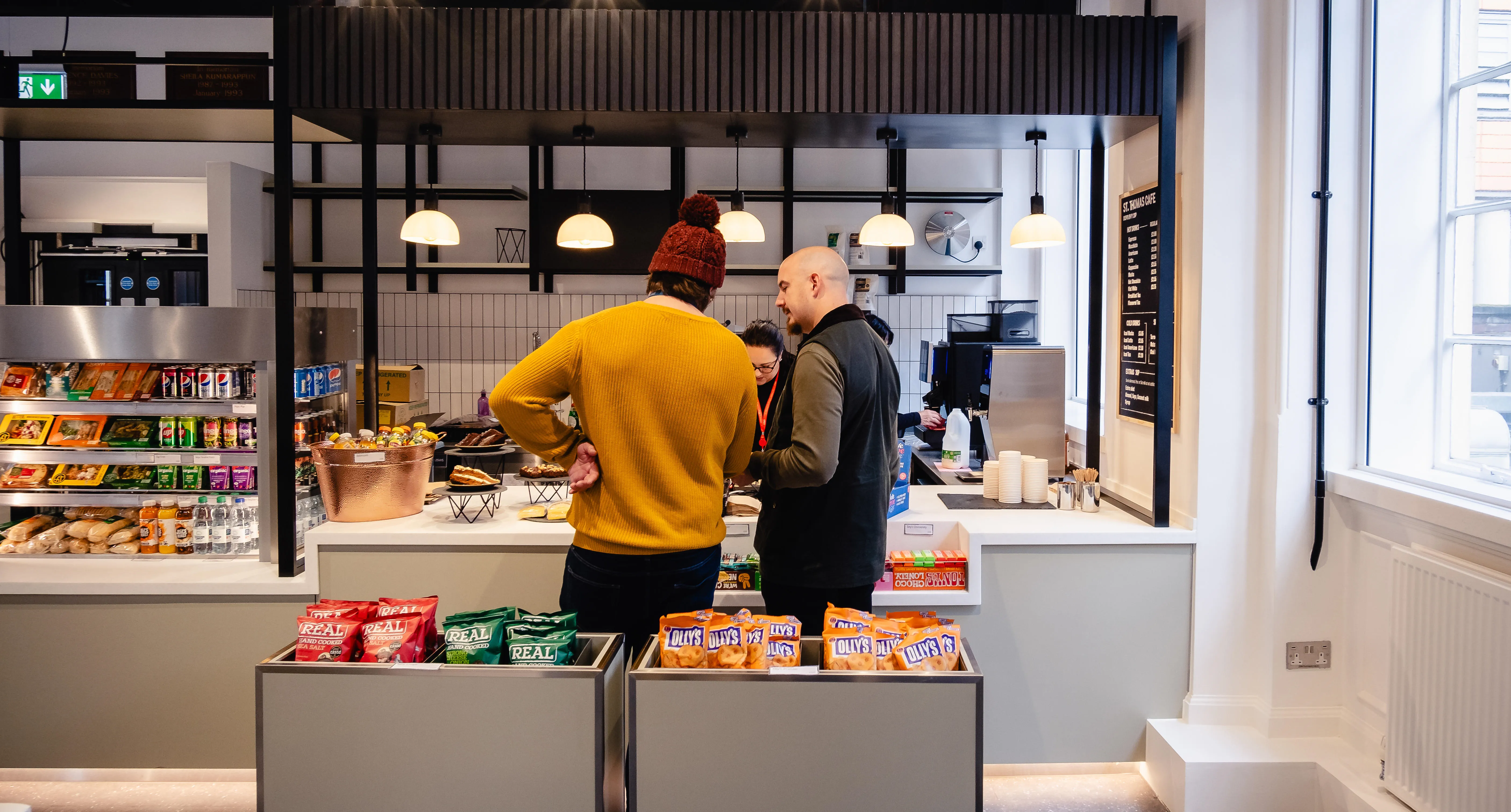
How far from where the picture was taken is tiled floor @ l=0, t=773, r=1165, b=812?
3.07m

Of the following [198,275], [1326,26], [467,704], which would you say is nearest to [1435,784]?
[1326,26]

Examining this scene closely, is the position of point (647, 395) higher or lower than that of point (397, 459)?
higher

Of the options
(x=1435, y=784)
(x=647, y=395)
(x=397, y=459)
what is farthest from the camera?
(x=397, y=459)

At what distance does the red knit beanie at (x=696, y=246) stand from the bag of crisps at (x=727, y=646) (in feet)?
2.62

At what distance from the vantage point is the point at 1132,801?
3.11 metres

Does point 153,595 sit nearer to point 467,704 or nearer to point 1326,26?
point 467,704

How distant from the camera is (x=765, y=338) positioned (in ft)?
12.9

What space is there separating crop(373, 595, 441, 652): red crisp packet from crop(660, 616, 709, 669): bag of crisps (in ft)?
1.80

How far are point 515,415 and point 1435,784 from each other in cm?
263

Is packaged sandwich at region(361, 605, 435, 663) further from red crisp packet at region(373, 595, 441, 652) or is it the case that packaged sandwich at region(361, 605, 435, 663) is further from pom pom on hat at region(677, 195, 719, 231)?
pom pom on hat at region(677, 195, 719, 231)

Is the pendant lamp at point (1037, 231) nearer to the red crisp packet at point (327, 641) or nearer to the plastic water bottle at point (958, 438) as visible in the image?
the plastic water bottle at point (958, 438)

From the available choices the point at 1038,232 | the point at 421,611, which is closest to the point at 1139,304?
the point at 1038,232


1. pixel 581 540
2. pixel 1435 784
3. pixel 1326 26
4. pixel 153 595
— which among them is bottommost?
pixel 1435 784

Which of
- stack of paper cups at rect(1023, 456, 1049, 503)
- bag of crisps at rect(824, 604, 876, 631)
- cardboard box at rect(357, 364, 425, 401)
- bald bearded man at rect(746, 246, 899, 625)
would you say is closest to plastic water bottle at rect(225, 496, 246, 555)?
bald bearded man at rect(746, 246, 899, 625)
